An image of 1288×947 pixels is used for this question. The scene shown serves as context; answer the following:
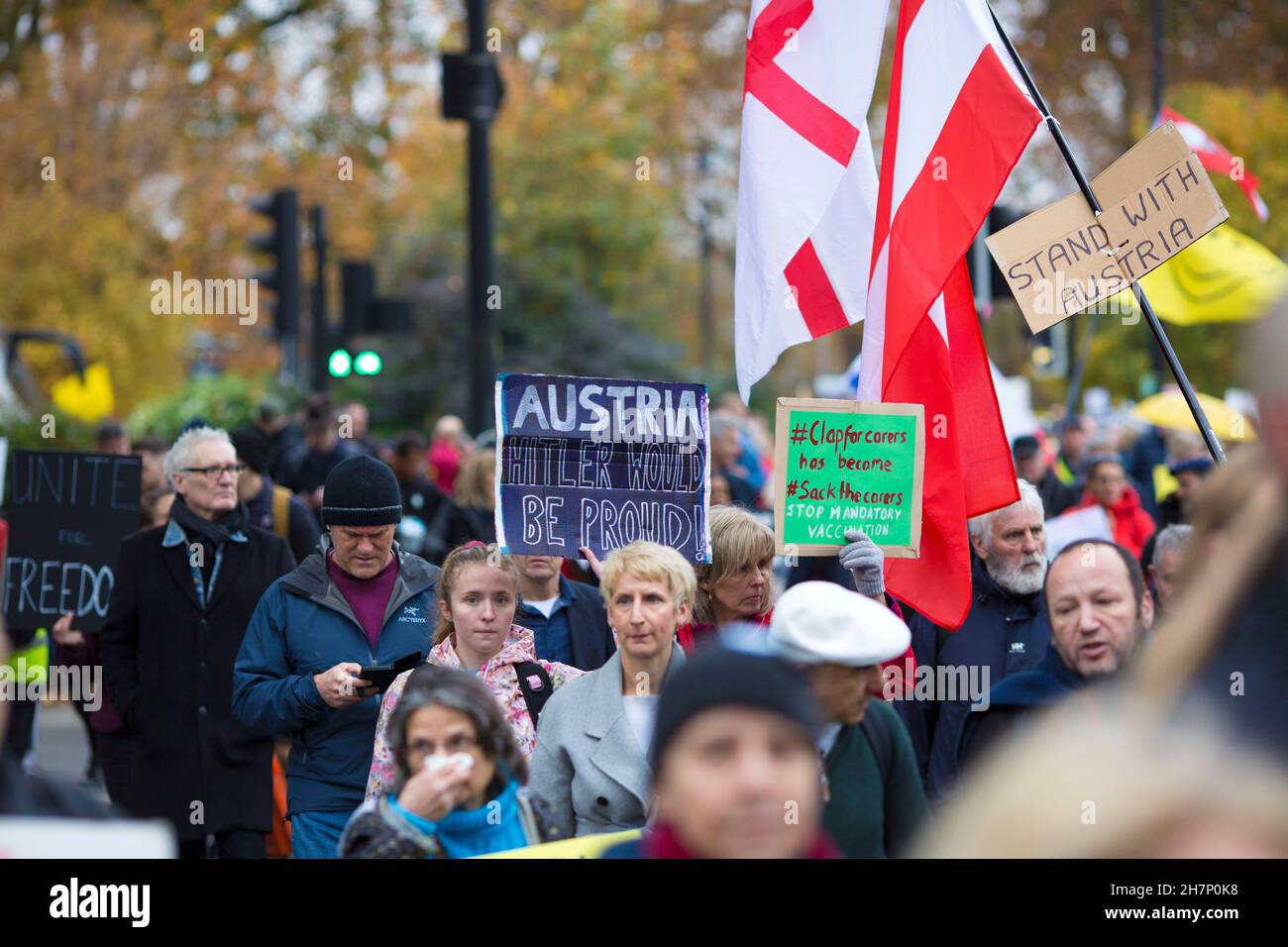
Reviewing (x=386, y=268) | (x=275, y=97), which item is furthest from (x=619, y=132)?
(x=275, y=97)

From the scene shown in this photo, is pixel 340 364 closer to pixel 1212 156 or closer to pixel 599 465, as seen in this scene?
pixel 1212 156

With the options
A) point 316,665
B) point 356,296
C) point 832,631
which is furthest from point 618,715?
point 356,296

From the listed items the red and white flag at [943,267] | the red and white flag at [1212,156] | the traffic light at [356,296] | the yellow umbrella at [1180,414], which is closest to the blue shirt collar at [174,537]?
the red and white flag at [943,267]

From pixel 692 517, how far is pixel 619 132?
25789mm

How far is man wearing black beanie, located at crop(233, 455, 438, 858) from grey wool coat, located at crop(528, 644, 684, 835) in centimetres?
97

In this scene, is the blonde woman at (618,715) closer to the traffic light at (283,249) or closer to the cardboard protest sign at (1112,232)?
the cardboard protest sign at (1112,232)

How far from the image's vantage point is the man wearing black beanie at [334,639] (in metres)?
5.63

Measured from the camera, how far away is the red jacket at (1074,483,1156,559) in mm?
10492

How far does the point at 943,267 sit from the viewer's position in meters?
5.99

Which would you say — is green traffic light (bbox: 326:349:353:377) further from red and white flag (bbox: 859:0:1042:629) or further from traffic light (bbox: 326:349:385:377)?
red and white flag (bbox: 859:0:1042:629)

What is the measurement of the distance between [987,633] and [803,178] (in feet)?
A: 5.99

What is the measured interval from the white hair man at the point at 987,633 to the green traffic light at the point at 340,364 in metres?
6.68
